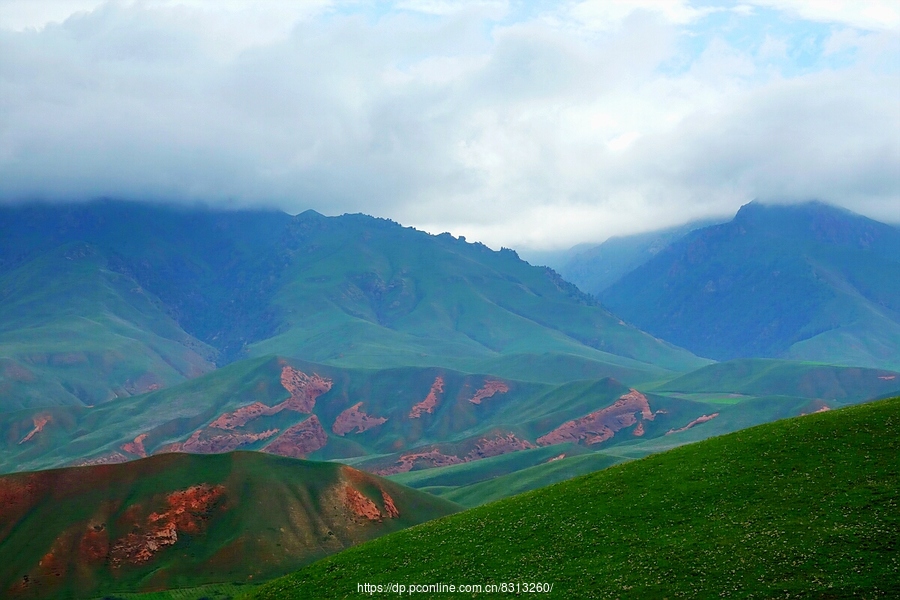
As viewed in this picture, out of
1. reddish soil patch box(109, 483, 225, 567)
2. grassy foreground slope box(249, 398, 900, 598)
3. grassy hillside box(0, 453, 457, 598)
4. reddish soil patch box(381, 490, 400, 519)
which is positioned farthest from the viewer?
reddish soil patch box(381, 490, 400, 519)

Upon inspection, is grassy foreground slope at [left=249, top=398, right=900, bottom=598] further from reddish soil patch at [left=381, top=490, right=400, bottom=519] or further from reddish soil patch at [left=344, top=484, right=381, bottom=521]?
reddish soil patch at [left=381, top=490, right=400, bottom=519]

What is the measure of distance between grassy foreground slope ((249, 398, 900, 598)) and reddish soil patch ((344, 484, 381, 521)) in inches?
3786

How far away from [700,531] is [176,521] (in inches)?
4757

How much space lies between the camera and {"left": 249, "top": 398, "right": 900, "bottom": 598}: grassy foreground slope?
52312mm

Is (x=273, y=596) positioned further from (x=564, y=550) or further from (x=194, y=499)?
(x=194, y=499)

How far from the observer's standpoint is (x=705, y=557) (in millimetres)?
55938

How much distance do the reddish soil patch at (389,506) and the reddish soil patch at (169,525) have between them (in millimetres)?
32198

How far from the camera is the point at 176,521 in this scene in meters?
160

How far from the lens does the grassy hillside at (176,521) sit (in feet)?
480

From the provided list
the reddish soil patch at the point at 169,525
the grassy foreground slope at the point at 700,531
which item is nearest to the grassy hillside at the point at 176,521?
the reddish soil patch at the point at 169,525

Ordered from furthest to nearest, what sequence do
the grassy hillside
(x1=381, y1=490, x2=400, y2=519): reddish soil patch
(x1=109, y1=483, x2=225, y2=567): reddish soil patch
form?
(x1=381, y1=490, x2=400, y2=519): reddish soil patch
(x1=109, y1=483, x2=225, y2=567): reddish soil patch
the grassy hillside

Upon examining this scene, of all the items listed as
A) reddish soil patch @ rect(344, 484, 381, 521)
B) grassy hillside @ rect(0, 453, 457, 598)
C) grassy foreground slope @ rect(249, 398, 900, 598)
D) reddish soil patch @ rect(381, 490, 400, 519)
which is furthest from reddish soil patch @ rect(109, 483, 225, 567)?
grassy foreground slope @ rect(249, 398, 900, 598)

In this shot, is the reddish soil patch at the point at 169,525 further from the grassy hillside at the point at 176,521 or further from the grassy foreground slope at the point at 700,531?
the grassy foreground slope at the point at 700,531

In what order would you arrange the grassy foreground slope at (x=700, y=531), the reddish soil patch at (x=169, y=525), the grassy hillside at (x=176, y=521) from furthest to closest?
the reddish soil patch at (x=169, y=525), the grassy hillside at (x=176, y=521), the grassy foreground slope at (x=700, y=531)
